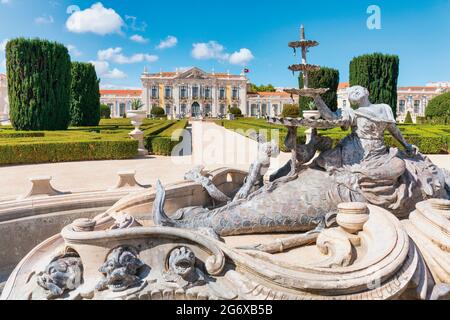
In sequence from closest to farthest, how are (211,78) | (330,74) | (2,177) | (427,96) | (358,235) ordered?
(358,235) → (2,177) → (330,74) → (427,96) → (211,78)

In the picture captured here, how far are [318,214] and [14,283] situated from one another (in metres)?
2.37

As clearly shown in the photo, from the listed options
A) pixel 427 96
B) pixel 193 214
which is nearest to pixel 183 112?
pixel 427 96

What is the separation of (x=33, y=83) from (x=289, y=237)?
21.0 metres

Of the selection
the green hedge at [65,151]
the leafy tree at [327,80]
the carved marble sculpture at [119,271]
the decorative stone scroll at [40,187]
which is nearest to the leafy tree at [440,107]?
the leafy tree at [327,80]

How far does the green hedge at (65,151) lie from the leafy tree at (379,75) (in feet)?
70.5

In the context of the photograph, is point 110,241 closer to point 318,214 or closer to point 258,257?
point 258,257

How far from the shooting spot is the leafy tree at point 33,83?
1947 centimetres

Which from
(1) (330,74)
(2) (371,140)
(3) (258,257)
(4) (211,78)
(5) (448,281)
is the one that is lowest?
A: (5) (448,281)

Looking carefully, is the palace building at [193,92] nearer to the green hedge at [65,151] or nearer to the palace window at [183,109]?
the palace window at [183,109]

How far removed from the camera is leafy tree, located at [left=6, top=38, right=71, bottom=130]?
19469 millimetres

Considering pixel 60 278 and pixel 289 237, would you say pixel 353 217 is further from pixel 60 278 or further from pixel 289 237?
pixel 60 278

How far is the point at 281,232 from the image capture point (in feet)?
9.84

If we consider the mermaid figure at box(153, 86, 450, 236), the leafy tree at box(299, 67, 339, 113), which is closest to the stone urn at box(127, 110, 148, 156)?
the mermaid figure at box(153, 86, 450, 236)

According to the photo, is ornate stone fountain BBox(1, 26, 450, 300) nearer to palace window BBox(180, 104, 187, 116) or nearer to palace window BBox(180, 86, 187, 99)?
palace window BBox(180, 104, 187, 116)
